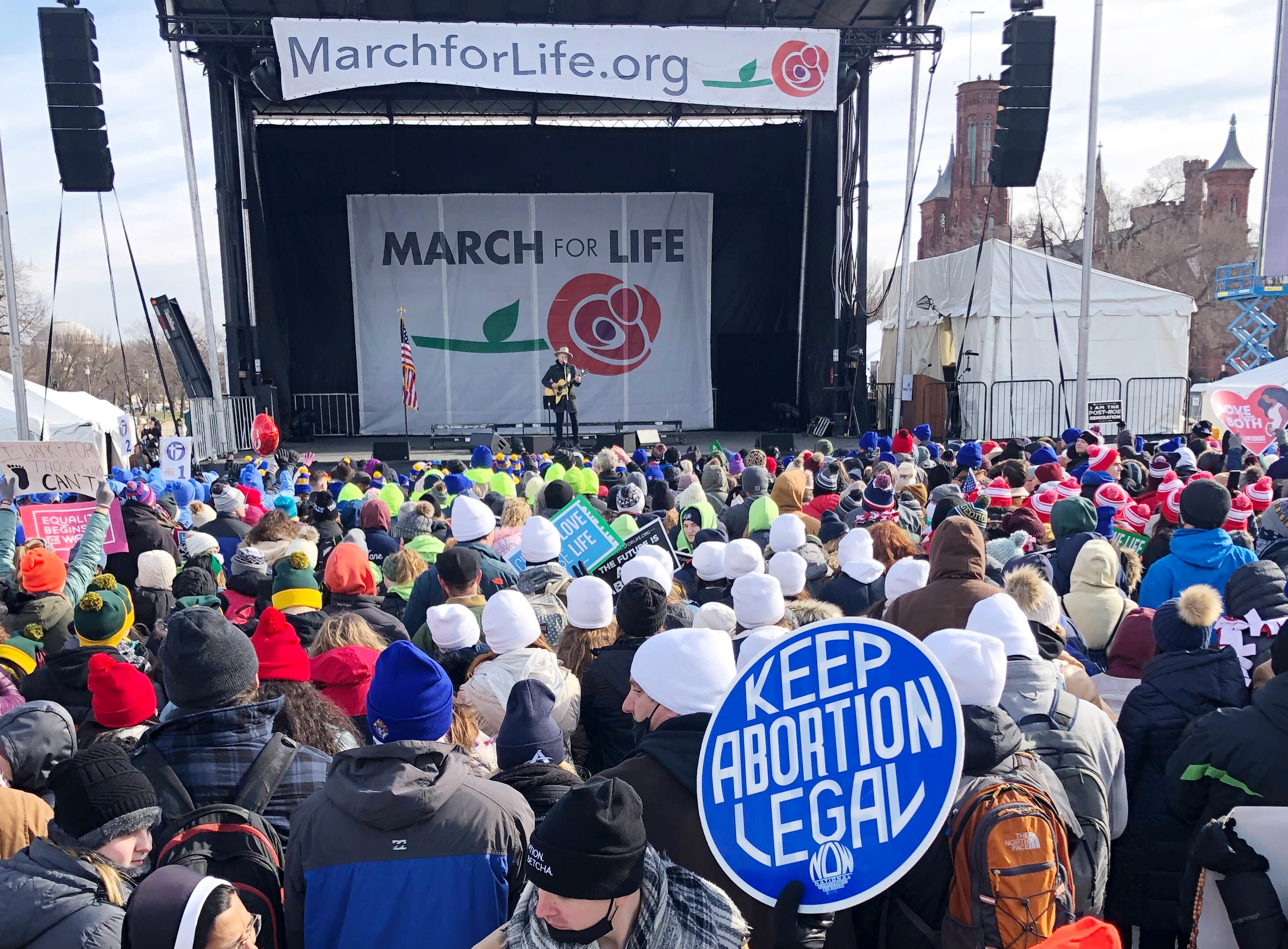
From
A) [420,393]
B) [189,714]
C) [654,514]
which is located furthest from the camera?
[420,393]

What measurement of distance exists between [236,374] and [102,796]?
15.2 metres

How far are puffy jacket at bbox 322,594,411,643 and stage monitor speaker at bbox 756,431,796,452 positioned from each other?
35.5ft

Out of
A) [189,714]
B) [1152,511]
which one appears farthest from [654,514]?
[189,714]

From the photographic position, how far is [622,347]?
20.5m

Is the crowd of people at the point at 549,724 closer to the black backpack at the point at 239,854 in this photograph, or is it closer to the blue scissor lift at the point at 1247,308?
the black backpack at the point at 239,854

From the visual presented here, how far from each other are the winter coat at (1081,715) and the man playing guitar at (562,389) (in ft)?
45.0

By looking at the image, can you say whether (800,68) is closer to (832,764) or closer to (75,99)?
(75,99)

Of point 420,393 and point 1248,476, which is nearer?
point 1248,476

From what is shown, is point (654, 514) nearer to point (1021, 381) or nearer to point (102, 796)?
point (102, 796)

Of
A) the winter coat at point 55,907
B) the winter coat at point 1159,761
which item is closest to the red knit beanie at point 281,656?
the winter coat at point 55,907

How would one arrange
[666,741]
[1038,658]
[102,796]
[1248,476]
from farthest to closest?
[1248,476] → [1038,658] → [666,741] → [102,796]

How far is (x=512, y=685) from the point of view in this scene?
3.03m

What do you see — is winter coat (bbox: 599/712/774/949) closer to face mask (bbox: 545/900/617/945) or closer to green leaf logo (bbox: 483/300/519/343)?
face mask (bbox: 545/900/617/945)

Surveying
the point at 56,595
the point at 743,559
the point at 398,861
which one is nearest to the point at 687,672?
the point at 398,861
